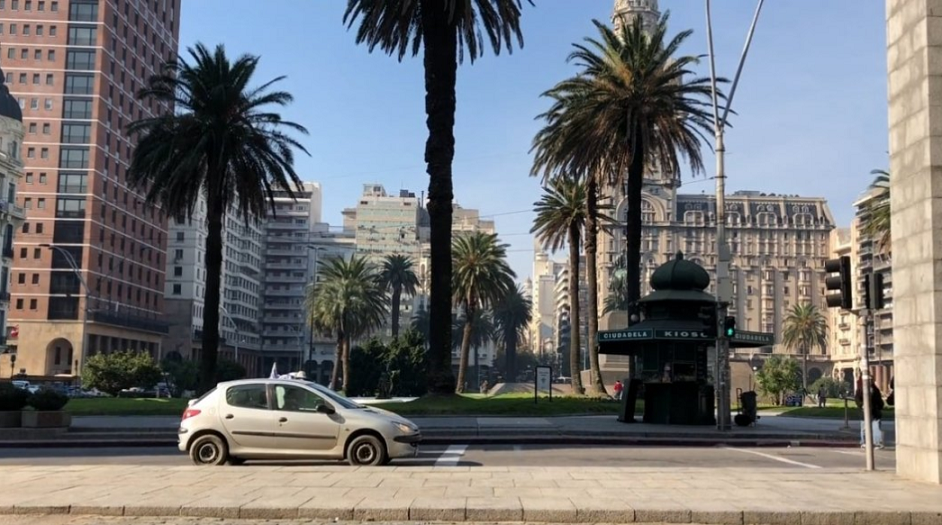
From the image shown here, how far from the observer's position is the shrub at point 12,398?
23.9 m

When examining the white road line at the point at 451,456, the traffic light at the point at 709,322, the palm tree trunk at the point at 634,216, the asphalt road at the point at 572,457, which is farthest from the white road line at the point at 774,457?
the palm tree trunk at the point at 634,216

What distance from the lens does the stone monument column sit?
513 inches

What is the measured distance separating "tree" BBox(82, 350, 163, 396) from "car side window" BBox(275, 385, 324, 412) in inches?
2026

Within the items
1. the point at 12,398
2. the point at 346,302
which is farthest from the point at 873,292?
the point at 346,302

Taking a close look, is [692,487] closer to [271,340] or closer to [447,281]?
[447,281]

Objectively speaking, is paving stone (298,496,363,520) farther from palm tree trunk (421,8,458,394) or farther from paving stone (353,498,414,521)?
palm tree trunk (421,8,458,394)

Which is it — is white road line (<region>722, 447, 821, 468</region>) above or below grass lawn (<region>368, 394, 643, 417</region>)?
below

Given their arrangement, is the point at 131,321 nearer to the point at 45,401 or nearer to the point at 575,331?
the point at 575,331

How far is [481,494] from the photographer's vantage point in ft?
37.3

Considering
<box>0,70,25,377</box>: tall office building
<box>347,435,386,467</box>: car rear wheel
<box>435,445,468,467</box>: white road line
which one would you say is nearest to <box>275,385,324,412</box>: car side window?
<box>347,435,386,467</box>: car rear wheel

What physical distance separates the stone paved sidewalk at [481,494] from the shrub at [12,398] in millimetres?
10578

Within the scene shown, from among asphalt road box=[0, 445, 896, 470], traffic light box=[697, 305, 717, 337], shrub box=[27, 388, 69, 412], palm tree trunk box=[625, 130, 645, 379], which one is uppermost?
palm tree trunk box=[625, 130, 645, 379]

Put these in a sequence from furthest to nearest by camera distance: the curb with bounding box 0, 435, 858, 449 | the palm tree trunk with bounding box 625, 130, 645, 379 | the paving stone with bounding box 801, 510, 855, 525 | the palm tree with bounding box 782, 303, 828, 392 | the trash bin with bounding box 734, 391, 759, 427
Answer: the palm tree with bounding box 782, 303, 828, 392
the palm tree trunk with bounding box 625, 130, 645, 379
the trash bin with bounding box 734, 391, 759, 427
the curb with bounding box 0, 435, 858, 449
the paving stone with bounding box 801, 510, 855, 525

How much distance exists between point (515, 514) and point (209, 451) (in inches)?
302
